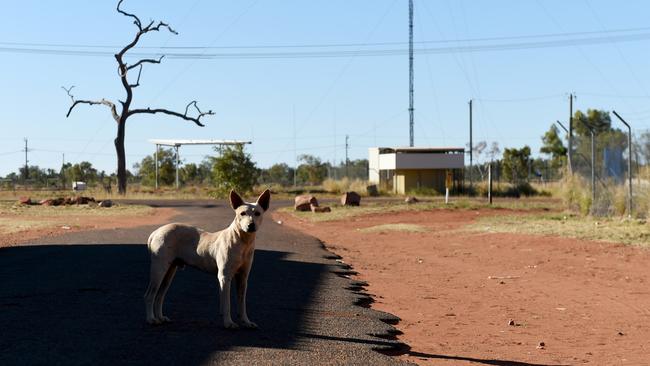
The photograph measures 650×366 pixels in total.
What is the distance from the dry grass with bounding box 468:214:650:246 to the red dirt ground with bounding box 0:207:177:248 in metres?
12.8

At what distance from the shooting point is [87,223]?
1438 inches

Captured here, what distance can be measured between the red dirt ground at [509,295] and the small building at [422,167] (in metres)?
43.0

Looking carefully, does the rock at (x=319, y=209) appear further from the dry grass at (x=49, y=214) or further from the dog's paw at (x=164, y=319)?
the dog's paw at (x=164, y=319)

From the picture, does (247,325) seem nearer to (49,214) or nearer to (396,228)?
(396,228)

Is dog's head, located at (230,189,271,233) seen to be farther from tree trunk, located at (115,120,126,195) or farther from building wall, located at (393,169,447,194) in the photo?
building wall, located at (393,169,447,194)

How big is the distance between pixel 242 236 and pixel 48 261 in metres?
9.10

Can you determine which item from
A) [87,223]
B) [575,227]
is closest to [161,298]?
[575,227]

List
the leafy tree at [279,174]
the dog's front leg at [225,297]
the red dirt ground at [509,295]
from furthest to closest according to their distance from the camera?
1. the leafy tree at [279,174]
2. the red dirt ground at [509,295]
3. the dog's front leg at [225,297]

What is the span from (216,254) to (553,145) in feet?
313

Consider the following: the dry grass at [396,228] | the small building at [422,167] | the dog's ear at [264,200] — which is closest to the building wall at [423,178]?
the small building at [422,167]

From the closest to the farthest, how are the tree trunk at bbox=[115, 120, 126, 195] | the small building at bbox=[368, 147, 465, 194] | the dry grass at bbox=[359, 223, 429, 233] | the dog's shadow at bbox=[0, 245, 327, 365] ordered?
1. the dog's shadow at bbox=[0, 245, 327, 365]
2. the dry grass at bbox=[359, 223, 429, 233]
3. the tree trunk at bbox=[115, 120, 126, 195]
4. the small building at bbox=[368, 147, 465, 194]

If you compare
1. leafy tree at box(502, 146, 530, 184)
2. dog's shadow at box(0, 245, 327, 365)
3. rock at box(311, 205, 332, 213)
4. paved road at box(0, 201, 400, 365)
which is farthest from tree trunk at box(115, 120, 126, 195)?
dog's shadow at box(0, 245, 327, 365)

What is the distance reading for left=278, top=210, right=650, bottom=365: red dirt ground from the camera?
442 inches

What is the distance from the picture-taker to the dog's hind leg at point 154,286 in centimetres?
1030
